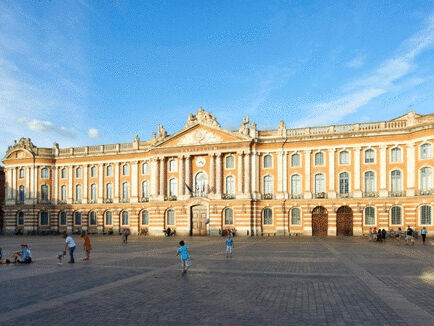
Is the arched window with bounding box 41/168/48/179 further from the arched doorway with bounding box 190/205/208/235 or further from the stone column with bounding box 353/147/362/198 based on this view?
the stone column with bounding box 353/147/362/198

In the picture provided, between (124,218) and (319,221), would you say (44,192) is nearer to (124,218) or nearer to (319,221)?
(124,218)

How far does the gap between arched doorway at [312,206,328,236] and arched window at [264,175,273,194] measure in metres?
6.86

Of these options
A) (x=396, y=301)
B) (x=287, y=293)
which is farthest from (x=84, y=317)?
(x=396, y=301)

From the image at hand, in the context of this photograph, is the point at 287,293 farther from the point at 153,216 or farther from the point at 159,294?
the point at 153,216

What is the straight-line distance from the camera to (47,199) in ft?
Result: 229

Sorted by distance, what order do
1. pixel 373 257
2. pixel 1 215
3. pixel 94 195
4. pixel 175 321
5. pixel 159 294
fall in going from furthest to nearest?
pixel 1 215
pixel 94 195
pixel 373 257
pixel 159 294
pixel 175 321

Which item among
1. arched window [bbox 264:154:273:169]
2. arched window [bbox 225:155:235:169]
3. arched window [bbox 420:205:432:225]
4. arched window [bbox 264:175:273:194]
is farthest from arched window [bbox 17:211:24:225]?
arched window [bbox 420:205:432:225]

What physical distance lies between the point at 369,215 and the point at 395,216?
10.2 ft

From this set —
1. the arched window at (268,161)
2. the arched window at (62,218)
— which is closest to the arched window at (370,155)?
the arched window at (268,161)

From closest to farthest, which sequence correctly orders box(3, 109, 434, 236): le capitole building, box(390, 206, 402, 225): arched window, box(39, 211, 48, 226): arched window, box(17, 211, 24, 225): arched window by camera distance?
box(390, 206, 402, 225): arched window < box(3, 109, 434, 236): le capitole building < box(39, 211, 48, 226): arched window < box(17, 211, 24, 225): arched window

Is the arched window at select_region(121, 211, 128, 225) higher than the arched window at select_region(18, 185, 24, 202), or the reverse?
the arched window at select_region(18, 185, 24, 202)

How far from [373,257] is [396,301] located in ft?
45.7

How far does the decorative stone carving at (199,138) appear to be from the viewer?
56.6 m

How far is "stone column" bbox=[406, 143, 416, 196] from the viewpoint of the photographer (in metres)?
47.8
